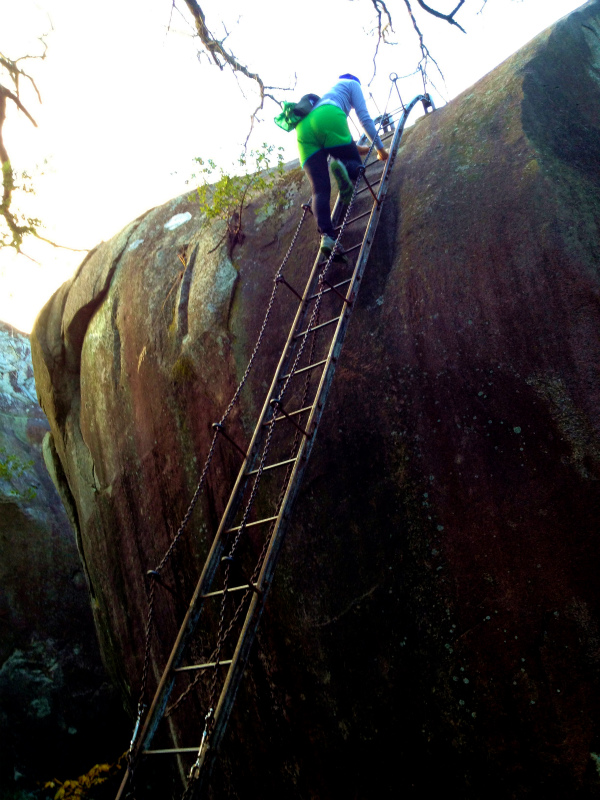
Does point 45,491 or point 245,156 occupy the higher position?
point 245,156

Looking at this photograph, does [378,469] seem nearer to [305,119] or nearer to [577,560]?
[577,560]

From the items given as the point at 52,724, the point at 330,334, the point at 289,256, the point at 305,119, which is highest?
the point at 305,119

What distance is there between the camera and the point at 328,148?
213 inches

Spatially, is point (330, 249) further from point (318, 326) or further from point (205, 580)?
point (205, 580)

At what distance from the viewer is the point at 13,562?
34.6 ft

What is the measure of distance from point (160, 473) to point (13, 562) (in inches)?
250

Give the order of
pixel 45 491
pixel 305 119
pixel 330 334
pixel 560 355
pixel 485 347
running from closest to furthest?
pixel 560 355, pixel 485 347, pixel 330 334, pixel 305 119, pixel 45 491

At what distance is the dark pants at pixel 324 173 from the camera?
517 cm

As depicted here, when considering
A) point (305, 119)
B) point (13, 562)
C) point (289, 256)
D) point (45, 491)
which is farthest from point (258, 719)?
point (45, 491)

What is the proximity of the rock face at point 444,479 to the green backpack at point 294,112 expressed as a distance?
2.68 feet

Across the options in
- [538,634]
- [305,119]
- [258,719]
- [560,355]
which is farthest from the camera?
[305,119]

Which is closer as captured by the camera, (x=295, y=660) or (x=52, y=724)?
(x=295, y=660)

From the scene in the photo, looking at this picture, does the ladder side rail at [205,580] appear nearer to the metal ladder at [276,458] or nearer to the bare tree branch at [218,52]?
the metal ladder at [276,458]

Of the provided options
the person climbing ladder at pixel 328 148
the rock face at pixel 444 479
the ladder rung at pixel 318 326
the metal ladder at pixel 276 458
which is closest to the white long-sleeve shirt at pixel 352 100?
the person climbing ladder at pixel 328 148
